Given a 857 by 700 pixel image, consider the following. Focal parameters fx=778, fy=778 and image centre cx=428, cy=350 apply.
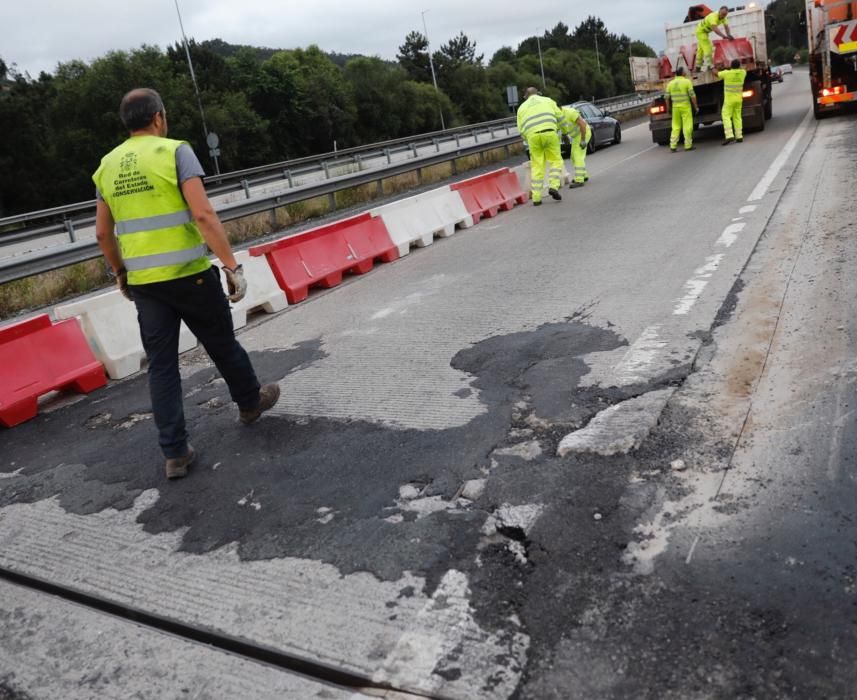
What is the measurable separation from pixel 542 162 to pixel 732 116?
687 centimetres

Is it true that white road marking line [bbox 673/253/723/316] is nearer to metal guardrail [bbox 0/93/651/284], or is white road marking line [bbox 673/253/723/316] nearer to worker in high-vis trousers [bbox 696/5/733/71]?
metal guardrail [bbox 0/93/651/284]

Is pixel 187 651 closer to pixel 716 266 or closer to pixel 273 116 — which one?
pixel 716 266

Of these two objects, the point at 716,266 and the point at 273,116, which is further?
the point at 273,116

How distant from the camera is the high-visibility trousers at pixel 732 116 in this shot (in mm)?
17344

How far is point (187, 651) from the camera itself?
2684 mm

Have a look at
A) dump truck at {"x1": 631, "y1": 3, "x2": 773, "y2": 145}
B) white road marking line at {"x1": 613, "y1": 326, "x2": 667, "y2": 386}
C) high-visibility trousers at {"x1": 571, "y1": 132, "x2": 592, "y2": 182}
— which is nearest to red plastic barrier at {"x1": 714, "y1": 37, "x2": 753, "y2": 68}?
dump truck at {"x1": 631, "y1": 3, "x2": 773, "y2": 145}

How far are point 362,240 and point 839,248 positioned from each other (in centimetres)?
526

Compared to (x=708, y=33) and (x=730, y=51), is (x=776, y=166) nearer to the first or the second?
(x=708, y=33)

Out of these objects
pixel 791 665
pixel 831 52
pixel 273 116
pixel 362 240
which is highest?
pixel 273 116

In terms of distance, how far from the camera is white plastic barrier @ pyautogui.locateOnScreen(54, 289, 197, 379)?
6207 mm

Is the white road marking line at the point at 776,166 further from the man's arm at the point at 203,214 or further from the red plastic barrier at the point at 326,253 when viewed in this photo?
the man's arm at the point at 203,214

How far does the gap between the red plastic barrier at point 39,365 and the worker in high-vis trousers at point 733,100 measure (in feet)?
50.7

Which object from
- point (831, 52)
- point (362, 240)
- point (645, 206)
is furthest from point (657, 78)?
point (362, 240)

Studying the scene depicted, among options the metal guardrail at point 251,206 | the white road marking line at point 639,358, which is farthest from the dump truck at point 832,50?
the white road marking line at point 639,358
